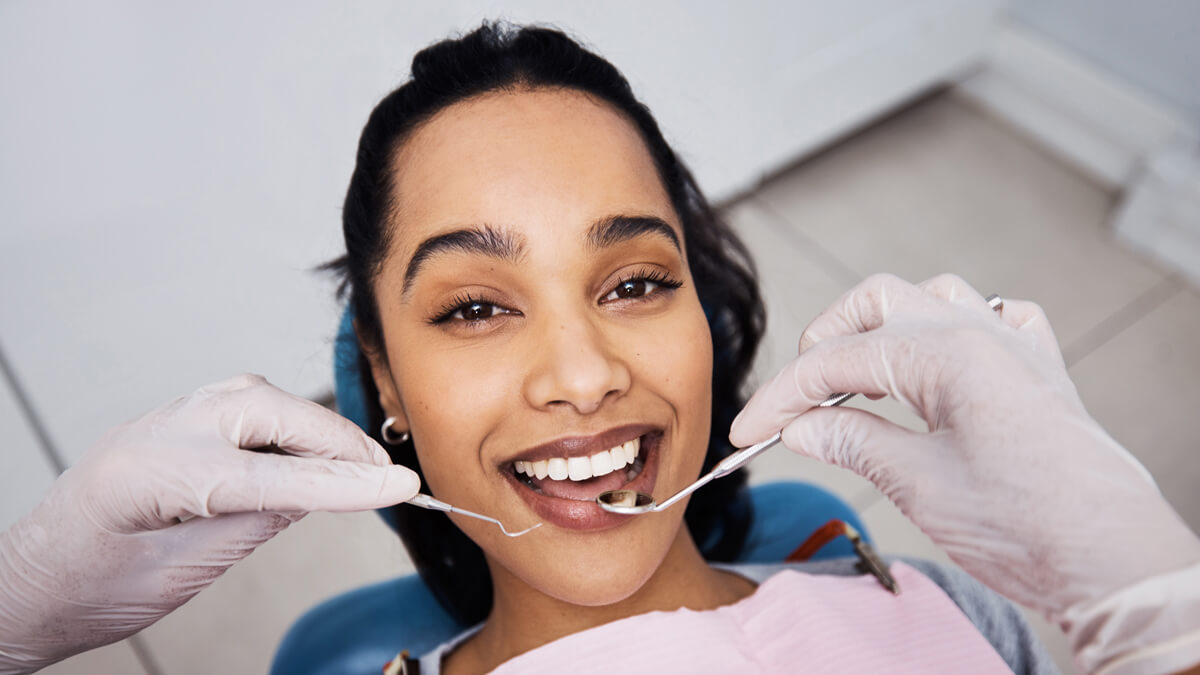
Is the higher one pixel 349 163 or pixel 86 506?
pixel 349 163

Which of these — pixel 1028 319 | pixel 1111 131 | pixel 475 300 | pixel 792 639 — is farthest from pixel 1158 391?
pixel 475 300

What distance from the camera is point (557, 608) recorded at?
115 cm

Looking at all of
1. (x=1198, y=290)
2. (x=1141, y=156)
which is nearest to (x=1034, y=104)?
(x=1141, y=156)

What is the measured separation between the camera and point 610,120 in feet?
3.72

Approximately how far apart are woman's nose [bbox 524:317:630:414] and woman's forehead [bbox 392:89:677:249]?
0.12 m

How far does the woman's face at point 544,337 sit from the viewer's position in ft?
3.27

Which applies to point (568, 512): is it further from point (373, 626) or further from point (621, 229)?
point (373, 626)

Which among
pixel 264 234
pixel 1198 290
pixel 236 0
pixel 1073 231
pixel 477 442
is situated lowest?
pixel 1198 290

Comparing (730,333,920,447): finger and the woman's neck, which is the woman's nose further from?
the woman's neck

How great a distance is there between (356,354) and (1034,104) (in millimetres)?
2371

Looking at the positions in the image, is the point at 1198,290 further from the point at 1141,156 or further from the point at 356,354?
the point at 356,354

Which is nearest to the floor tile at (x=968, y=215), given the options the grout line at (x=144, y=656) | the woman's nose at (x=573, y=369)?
the woman's nose at (x=573, y=369)

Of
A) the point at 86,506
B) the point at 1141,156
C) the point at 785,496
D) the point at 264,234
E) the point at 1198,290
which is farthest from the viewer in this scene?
the point at 1141,156

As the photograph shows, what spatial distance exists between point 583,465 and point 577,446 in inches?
1.1
